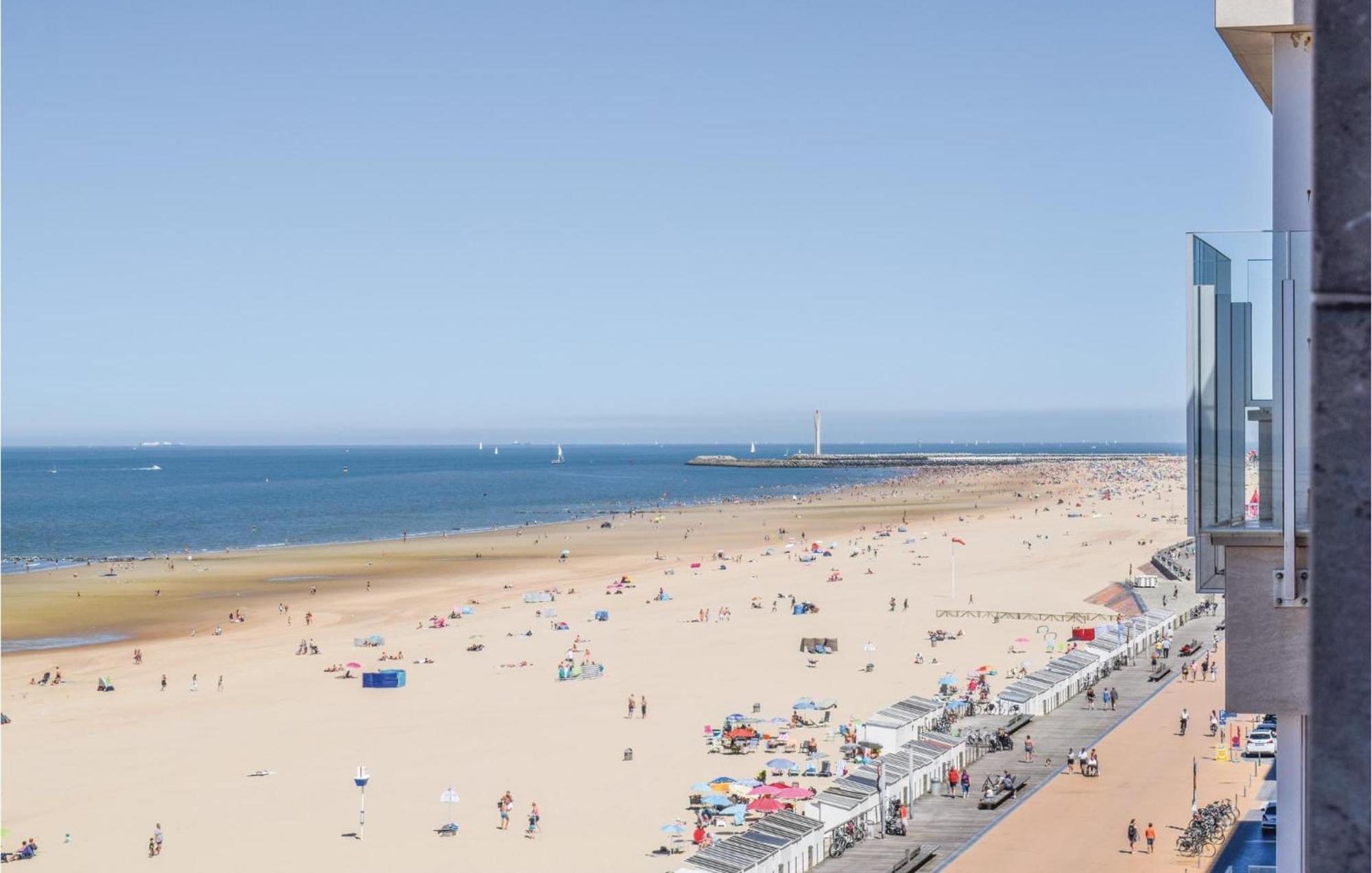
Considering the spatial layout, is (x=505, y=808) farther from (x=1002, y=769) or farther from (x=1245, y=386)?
(x=1245, y=386)

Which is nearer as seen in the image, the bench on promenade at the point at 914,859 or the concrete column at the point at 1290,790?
the concrete column at the point at 1290,790

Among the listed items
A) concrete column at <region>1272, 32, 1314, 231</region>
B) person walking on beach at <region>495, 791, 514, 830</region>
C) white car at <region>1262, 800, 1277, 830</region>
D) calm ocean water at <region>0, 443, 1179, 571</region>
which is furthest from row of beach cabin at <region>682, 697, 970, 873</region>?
calm ocean water at <region>0, 443, 1179, 571</region>

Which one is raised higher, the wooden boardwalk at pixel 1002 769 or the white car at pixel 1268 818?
the white car at pixel 1268 818

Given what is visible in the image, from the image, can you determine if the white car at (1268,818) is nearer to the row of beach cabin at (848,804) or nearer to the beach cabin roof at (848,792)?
the row of beach cabin at (848,804)

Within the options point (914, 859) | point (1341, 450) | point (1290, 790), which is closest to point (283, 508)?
point (914, 859)

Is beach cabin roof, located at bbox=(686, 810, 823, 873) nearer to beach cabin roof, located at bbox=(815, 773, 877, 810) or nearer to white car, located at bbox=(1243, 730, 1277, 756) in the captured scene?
beach cabin roof, located at bbox=(815, 773, 877, 810)

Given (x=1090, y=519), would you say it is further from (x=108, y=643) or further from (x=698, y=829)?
(x=698, y=829)

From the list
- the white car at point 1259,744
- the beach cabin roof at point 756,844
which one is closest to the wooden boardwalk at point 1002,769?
the beach cabin roof at point 756,844
